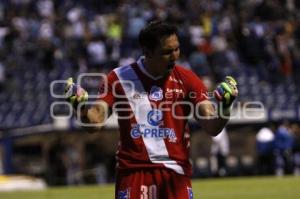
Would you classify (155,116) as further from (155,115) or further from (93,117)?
(93,117)

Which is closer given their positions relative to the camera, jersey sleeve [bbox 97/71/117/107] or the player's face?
the player's face

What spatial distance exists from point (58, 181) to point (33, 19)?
20.6 feet

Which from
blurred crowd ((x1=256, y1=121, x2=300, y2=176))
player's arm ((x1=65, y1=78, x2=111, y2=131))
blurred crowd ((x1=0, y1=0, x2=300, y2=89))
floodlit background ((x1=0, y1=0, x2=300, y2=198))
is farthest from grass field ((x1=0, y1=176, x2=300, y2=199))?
player's arm ((x1=65, y1=78, x2=111, y2=131))

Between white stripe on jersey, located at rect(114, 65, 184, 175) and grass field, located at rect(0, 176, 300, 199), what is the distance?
1025 cm

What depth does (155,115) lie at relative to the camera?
20.3ft

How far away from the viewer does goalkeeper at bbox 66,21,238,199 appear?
6086 mm

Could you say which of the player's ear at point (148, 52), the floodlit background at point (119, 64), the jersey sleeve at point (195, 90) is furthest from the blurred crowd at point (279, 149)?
the player's ear at point (148, 52)

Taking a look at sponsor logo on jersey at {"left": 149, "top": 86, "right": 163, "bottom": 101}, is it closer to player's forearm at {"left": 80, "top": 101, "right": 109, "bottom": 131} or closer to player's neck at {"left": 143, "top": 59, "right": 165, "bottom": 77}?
player's neck at {"left": 143, "top": 59, "right": 165, "bottom": 77}

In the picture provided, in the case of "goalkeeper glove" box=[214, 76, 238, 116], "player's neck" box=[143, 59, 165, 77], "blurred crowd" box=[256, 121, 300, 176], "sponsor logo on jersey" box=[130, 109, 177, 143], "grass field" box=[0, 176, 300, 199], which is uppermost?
"player's neck" box=[143, 59, 165, 77]

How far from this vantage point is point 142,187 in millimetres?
6090

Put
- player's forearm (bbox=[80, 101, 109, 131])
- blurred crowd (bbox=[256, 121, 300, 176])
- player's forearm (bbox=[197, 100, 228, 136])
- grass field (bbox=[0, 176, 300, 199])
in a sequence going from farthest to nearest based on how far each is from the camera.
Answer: blurred crowd (bbox=[256, 121, 300, 176])
grass field (bbox=[0, 176, 300, 199])
player's forearm (bbox=[80, 101, 109, 131])
player's forearm (bbox=[197, 100, 228, 136])

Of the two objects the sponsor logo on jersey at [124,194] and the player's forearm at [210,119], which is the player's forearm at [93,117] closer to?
the sponsor logo on jersey at [124,194]

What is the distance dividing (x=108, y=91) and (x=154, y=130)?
0.42m

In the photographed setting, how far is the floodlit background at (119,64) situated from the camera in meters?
23.1
